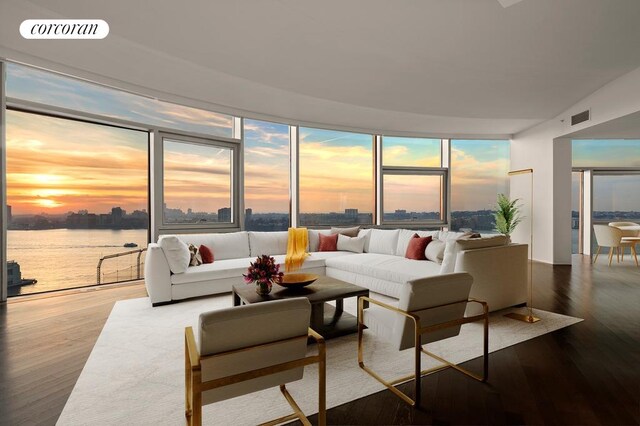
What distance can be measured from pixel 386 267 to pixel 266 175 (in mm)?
3563

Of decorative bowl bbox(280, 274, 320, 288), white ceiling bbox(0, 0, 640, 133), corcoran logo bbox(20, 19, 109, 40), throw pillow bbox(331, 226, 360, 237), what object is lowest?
decorative bowl bbox(280, 274, 320, 288)

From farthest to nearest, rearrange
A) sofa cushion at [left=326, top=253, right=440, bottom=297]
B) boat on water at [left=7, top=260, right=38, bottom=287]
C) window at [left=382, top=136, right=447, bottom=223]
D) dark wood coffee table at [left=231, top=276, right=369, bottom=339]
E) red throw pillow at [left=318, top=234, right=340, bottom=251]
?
window at [left=382, top=136, right=447, bottom=223]
red throw pillow at [left=318, top=234, right=340, bottom=251]
boat on water at [left=7, top=260, right=38, bottom=287]
sofa cushion at [left=326, top=253, right=440, bottom=297]
dark wood coffee table at [left=231, top=276, right=369, bottom=339]

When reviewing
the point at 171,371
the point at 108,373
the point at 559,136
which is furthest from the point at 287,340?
the point at 559,136

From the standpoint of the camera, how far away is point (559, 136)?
283 inches

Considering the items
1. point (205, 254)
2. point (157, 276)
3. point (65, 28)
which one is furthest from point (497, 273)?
point (65, 28)

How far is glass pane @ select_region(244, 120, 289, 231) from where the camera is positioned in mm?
6934

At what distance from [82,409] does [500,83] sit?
6.29 meters

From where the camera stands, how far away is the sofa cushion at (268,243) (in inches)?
229

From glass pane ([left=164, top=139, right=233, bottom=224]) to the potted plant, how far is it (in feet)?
20.8

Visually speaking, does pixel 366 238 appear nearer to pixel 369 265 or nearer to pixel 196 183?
pixel 369 265

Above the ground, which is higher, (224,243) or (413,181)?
(413,181)

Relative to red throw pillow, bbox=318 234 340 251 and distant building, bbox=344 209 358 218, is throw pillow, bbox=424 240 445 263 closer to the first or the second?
red throw pillow, bbox=318 234 340 251

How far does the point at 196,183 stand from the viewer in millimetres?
6332

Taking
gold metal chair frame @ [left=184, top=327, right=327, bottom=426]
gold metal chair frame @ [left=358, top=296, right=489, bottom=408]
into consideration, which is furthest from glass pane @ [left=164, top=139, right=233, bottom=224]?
gold metal chair frame @ [left=184, top=327, right=327, bottom=426]
